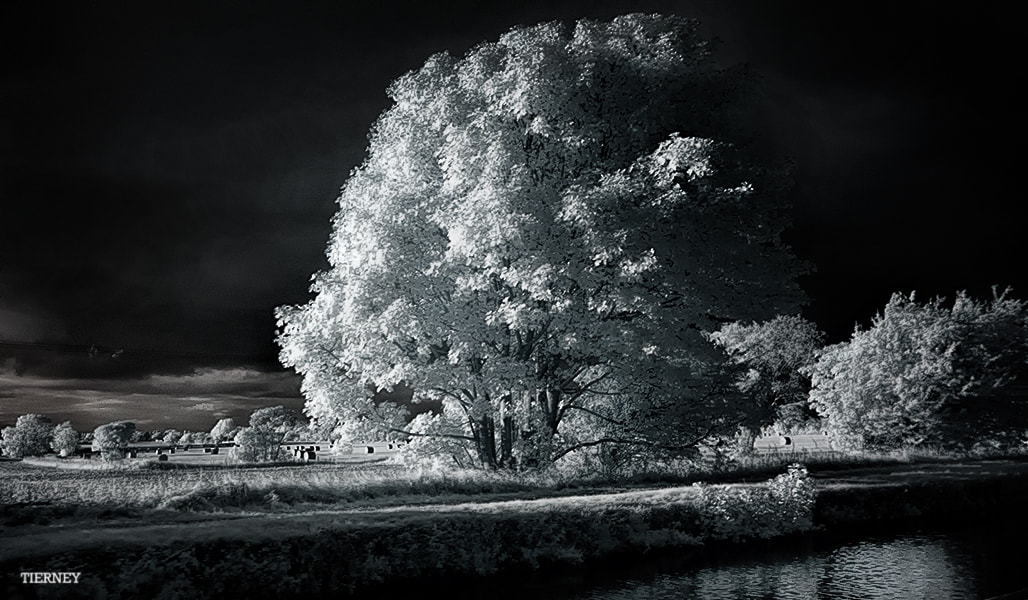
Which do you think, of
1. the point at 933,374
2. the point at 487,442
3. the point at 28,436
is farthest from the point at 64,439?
the point at 933,374

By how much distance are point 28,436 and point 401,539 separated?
3372 inches

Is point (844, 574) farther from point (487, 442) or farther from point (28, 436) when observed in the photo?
point (28, 436)

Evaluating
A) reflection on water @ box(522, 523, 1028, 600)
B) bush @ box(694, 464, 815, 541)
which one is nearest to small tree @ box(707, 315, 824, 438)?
bush @ box(694, 464, 815, 541)

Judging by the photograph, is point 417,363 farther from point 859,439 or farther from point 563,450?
point 859,439

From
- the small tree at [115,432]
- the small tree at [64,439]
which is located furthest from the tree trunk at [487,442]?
the small tree at [115,432]

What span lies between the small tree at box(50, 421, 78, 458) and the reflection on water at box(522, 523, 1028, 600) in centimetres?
7775

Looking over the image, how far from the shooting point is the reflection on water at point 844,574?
16562mm

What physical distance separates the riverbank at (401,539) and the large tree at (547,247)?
467 cm

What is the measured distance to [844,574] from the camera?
61.4 ft

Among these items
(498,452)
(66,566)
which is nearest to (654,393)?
(498,452)

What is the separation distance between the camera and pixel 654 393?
2750cm

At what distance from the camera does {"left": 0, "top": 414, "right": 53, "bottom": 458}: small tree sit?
79750mm

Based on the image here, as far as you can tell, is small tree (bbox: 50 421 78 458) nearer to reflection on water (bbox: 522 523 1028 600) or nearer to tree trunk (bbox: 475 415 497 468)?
tree trunk (bbox: 475 415 497 468)

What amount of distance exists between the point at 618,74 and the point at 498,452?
14.3 metres
